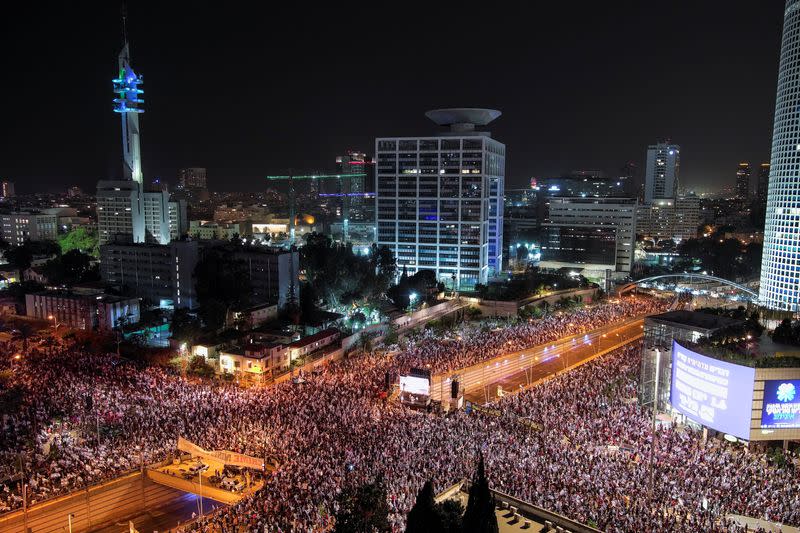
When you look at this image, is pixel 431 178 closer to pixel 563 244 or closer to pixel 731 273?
pixel 563 244

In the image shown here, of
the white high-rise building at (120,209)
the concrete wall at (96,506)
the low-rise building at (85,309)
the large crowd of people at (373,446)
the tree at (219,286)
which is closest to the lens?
the large crowd of people at (373,446)

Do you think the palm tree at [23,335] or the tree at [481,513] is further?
the palm tree at [23,335]

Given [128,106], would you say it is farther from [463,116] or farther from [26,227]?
[463,116]

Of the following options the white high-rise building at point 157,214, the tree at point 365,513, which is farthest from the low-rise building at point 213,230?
the tree at point 365,513

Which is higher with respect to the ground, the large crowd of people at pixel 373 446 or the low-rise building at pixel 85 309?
the low-rise building at pixel 85 309

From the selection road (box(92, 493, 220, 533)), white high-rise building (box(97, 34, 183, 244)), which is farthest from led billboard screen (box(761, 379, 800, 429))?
white high-rise building (box(97, 34, 183, 244))

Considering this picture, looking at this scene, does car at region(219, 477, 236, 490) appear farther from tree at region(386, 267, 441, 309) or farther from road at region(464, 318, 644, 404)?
tree at region(386, 267, 441, 309)

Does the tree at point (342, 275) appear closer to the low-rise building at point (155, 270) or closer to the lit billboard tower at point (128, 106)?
the low-rise building at point (155, 270)
